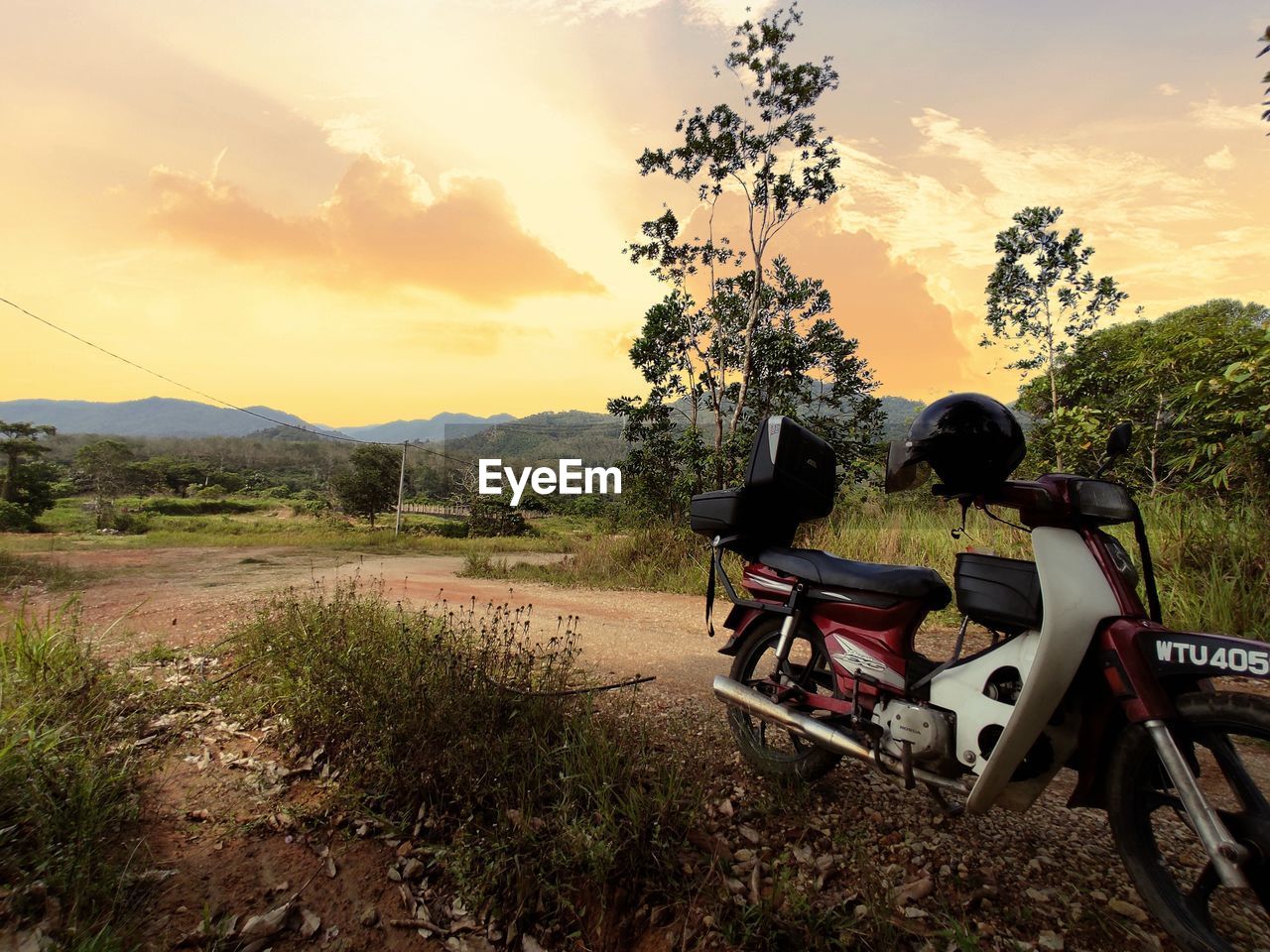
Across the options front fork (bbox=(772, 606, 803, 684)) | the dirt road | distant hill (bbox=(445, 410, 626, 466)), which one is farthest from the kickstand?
distant hill (bbox=(445, 410, 626, 466))

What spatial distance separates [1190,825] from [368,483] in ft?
120

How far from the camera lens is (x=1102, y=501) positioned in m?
2.06

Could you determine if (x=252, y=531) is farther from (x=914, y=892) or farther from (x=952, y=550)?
(x=914, y=892)

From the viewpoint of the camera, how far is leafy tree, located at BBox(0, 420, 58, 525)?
17.9 metres

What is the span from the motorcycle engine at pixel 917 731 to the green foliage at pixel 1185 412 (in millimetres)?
5054

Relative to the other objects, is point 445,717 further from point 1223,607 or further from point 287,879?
point 1223,607

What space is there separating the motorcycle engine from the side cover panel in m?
0.17

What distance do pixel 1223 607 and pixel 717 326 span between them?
9.21 metres

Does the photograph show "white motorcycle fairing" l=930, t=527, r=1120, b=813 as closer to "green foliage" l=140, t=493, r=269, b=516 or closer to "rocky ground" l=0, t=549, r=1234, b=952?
"rocky ground" l=0, t=549, r=1234, b=952

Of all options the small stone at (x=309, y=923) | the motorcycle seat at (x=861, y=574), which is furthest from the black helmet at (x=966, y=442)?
the small stone at (x=309, y=923)

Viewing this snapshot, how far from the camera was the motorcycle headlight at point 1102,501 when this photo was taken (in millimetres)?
2053

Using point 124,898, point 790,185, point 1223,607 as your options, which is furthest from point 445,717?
point 790,185

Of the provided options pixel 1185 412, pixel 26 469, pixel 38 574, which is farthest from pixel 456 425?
pixel 1185 412

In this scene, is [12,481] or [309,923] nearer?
[309,923]
